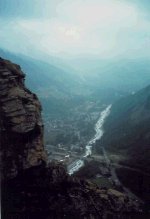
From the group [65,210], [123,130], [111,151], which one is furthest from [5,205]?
[123,130]

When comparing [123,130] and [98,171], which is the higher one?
[123,130]

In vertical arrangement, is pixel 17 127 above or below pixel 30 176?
above

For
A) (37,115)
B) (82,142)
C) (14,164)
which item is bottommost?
(14,164)

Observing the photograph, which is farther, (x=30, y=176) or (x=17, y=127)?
(x=30, y=176)

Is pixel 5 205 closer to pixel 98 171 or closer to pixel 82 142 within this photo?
pixel 98 171
